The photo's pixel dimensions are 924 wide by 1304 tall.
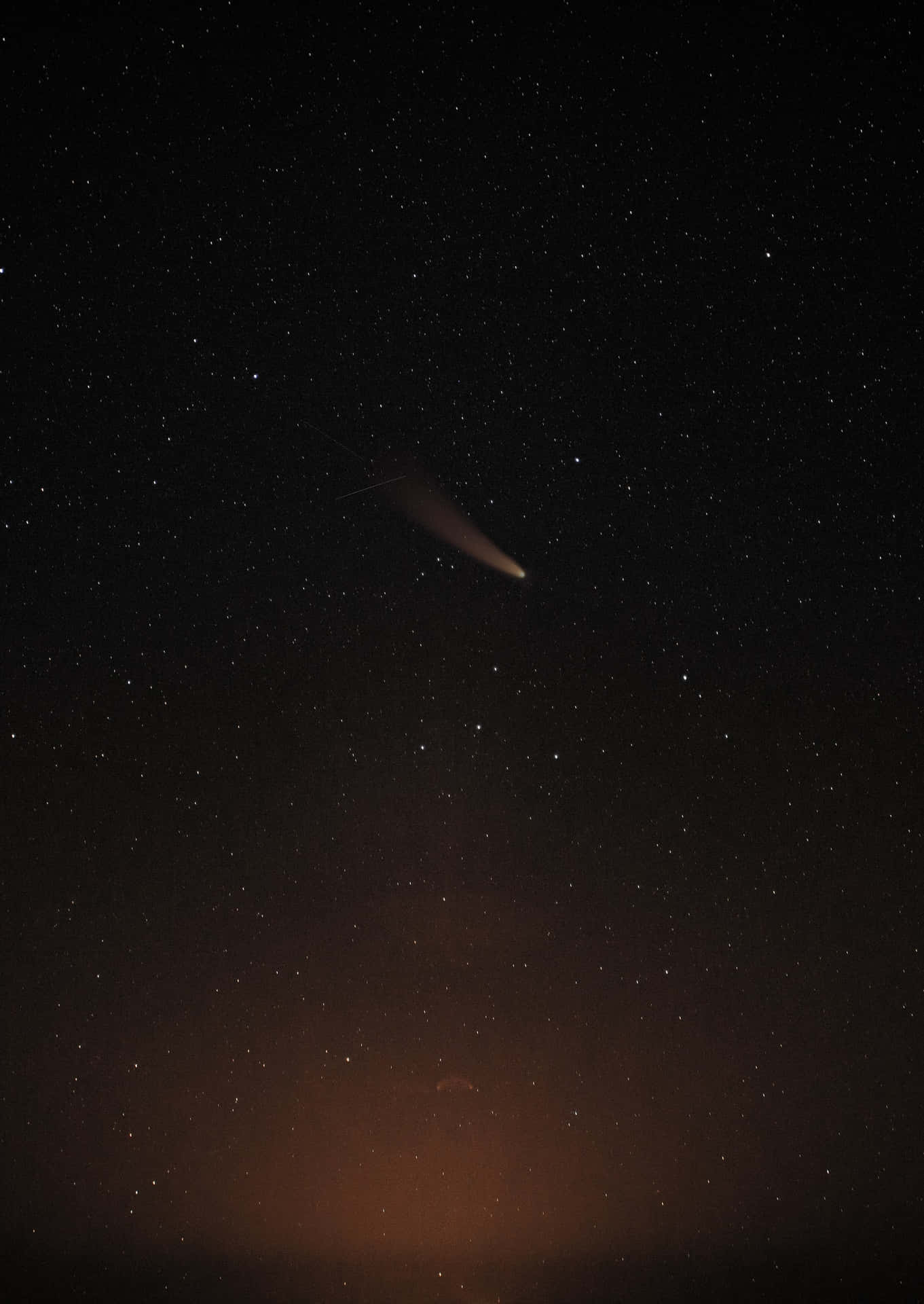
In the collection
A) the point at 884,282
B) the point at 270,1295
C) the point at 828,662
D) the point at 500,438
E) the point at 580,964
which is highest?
the point at 884,282

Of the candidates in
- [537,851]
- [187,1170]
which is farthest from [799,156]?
[187,1170]

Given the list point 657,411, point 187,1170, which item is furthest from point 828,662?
point 187,1170

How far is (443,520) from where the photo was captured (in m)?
1.35

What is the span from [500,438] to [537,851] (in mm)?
349

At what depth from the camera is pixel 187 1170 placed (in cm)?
132

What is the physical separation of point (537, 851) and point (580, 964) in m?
0.10

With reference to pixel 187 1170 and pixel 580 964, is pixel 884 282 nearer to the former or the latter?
pixel 580 964

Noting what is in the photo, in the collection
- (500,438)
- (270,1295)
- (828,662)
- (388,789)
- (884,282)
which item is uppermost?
(884,282)

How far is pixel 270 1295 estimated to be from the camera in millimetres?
1318

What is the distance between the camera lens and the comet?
4.41 ft

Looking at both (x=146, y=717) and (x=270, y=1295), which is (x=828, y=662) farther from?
(x=270, y=1295)

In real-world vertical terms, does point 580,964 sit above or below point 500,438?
below

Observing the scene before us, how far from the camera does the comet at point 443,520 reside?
52.9 inches

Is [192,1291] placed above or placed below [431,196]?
below
